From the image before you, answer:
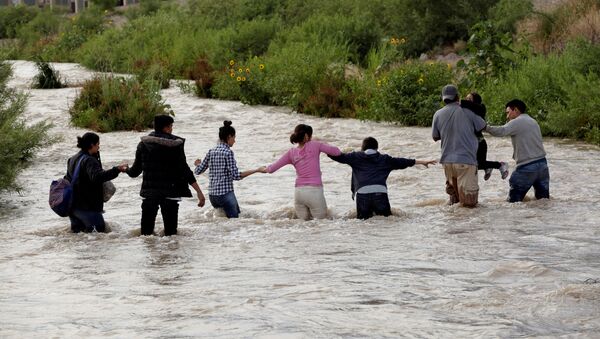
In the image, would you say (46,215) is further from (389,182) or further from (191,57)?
(191,57)

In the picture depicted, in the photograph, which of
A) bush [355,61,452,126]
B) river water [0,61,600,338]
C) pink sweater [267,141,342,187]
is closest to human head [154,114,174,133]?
river water [0,61,600,338]

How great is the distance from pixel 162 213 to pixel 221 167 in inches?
36.2

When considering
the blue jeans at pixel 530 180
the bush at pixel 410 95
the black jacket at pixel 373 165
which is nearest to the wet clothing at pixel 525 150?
the blue jeans at pixel 530 180

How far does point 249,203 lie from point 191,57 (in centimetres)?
2021

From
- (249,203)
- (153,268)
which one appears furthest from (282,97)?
(153,268)

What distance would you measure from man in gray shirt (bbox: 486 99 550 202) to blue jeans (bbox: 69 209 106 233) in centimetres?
461

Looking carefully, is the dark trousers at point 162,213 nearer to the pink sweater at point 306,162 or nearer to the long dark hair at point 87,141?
the long dark hair at point 87,141

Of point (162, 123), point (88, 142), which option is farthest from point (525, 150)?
point (88, 142)

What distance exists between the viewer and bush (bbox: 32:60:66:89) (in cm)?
3180

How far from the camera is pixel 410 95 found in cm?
2262

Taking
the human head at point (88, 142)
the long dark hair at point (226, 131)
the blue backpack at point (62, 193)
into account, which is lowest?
the blue backpack at point (62, 193)

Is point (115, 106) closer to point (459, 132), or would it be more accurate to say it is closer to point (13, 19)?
point (459, 132)

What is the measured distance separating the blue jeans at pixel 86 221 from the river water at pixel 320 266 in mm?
129

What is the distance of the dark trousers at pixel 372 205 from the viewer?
12.9 meters
